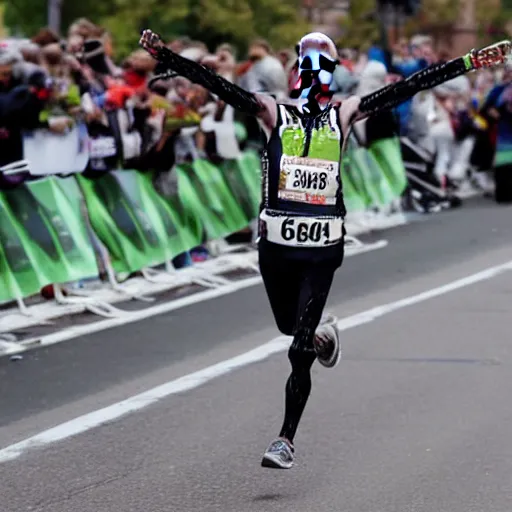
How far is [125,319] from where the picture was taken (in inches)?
491

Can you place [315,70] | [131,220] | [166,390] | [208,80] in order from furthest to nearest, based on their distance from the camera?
[131,220] → [166,390] → [315,70] → [208,80]

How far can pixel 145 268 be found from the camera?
47.5ft

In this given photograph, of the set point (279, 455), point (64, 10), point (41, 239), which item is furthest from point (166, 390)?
point (64, 10)

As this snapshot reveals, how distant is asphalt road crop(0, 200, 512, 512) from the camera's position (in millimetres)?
7066

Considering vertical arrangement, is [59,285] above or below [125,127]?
below

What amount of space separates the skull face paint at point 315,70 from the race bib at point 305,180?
0.25m

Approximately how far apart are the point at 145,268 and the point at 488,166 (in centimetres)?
1114

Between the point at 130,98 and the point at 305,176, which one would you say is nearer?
the point at 305,176

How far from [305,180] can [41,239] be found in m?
5.34

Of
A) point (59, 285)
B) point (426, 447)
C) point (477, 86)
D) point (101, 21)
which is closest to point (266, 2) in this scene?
point (101, 21)

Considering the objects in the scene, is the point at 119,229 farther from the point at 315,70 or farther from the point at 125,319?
the point at 315,70

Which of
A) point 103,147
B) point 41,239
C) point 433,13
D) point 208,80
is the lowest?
point 433,13

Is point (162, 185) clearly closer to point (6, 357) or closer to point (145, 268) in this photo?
point (145, 268)

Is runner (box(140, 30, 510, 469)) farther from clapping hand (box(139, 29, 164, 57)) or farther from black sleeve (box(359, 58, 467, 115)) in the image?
clapping hand (box(139, 29, 164, 57))
